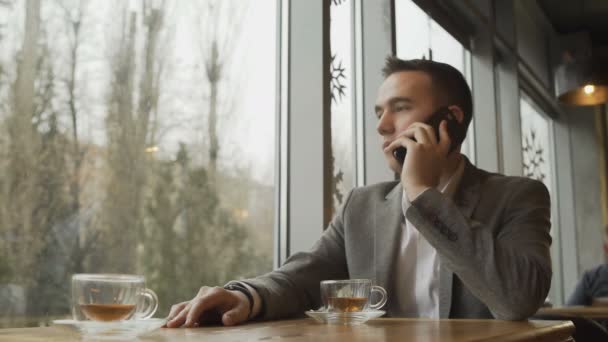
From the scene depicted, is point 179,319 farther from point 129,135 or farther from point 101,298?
point 129,135

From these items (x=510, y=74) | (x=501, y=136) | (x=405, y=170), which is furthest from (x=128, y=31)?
(x=510, y=74)

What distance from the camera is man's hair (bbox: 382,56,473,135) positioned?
83.8 inches

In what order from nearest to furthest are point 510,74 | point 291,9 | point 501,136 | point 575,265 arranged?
point 291,9
point 501,136
point 510,74
point 575,265

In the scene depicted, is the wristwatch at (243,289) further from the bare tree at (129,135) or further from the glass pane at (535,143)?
the glass pane at (535,143)

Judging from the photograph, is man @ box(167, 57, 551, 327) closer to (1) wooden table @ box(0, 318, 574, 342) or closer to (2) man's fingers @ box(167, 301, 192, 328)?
(2) man's fingers @ box(167, 301, 192, 328)

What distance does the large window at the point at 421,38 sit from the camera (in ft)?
12.2

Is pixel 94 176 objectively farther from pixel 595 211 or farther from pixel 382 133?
pixel 595 211

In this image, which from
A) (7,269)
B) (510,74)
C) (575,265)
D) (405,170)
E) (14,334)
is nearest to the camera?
(14,334)

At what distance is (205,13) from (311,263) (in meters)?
1.00

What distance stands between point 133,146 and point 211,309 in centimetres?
70

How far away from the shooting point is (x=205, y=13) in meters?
2.28

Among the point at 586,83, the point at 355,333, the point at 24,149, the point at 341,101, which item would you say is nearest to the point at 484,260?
the point at 355,333

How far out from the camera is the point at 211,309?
1.45m

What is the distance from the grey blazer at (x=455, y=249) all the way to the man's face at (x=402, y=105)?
8.4 inches
